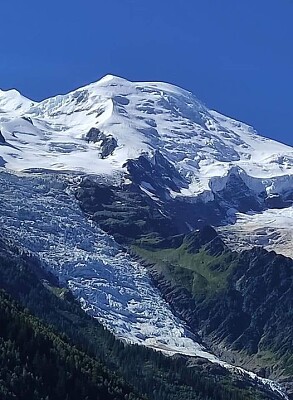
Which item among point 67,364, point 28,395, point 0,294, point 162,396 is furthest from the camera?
point 162,396

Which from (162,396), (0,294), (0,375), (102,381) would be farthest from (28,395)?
(162,396)

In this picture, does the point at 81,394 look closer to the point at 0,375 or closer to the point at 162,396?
the point at 0,375

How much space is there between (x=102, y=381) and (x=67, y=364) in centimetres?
403

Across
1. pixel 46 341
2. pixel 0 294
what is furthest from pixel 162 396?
pixel 46 341

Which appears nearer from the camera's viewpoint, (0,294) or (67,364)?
(67,364)

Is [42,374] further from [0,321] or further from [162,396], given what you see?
[162,396]

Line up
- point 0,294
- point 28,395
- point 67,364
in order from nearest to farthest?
point 28,395
point 67,364
point 0,294

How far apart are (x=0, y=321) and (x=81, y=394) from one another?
1223 cm

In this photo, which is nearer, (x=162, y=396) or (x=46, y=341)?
(x=46, y=341)

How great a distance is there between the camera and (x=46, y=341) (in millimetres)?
104000

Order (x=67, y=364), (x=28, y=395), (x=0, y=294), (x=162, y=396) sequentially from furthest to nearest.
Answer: (x=162, y=396)
(x=0, y=294)
(x=67, y=364)
(x=28, y=395)

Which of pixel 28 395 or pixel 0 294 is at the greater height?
pixel 0 294

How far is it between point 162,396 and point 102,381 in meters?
97.6

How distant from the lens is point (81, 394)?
96.8m
